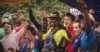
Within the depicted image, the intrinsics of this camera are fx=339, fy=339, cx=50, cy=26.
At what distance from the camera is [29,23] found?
4.70 meters

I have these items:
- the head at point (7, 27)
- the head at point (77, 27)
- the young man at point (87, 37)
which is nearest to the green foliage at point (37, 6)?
the head at point (7, 27)

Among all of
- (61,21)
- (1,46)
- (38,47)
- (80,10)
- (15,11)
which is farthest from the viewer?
(15,11)

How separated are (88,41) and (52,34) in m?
0.62

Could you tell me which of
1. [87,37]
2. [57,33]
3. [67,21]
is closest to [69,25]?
[67,21]

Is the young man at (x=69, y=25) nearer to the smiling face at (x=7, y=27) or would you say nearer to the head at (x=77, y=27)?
the head at (x=77, y=27)

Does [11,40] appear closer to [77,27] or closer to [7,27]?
[7,27]

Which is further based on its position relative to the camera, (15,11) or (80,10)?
(15,11)

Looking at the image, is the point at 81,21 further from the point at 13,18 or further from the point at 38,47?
the point at 13,18

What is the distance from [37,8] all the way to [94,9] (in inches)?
41.1

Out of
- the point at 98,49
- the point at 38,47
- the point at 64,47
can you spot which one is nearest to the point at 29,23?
the point at 38,47

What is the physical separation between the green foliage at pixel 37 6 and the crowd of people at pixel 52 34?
12cm

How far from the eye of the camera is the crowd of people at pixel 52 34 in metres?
3.78

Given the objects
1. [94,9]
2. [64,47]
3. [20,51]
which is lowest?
[20,51]

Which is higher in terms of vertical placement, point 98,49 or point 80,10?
point 80,10
